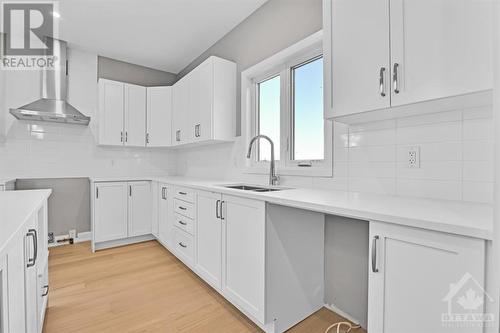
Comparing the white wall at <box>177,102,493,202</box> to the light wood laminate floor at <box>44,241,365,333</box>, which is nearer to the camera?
the white wall at <box>177,102,493,202</box>

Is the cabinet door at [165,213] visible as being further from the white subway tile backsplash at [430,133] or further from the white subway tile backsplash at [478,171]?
the white subway tile backsplash at [478,171]

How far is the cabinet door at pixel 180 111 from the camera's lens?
10.5ft

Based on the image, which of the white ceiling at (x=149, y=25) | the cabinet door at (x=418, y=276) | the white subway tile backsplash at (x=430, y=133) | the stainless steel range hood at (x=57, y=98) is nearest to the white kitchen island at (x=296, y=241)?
the cabinet door at (x=418, y=276)

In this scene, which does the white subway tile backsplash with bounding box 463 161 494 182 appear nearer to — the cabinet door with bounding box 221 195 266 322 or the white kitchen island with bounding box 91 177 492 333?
the white kitchen island with bounding box 91 177 492 333

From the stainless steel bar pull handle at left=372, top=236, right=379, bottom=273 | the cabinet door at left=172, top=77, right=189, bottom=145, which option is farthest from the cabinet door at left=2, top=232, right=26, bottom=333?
the cabinet door at left=172, top=77, right=189, bottom=145

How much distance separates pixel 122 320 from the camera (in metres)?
1.71

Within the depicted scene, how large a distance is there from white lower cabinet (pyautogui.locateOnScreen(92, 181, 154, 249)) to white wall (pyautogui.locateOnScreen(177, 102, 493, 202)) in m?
2.37

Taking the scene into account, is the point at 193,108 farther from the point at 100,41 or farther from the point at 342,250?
the point at 342,250

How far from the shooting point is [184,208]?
246 cm

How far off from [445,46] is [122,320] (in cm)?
244

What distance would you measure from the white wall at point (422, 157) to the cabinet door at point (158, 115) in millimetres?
2468

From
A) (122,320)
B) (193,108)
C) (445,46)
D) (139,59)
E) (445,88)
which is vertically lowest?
(122,320)

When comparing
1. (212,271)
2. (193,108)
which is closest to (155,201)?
(193,108)

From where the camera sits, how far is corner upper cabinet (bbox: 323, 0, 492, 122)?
964mm
